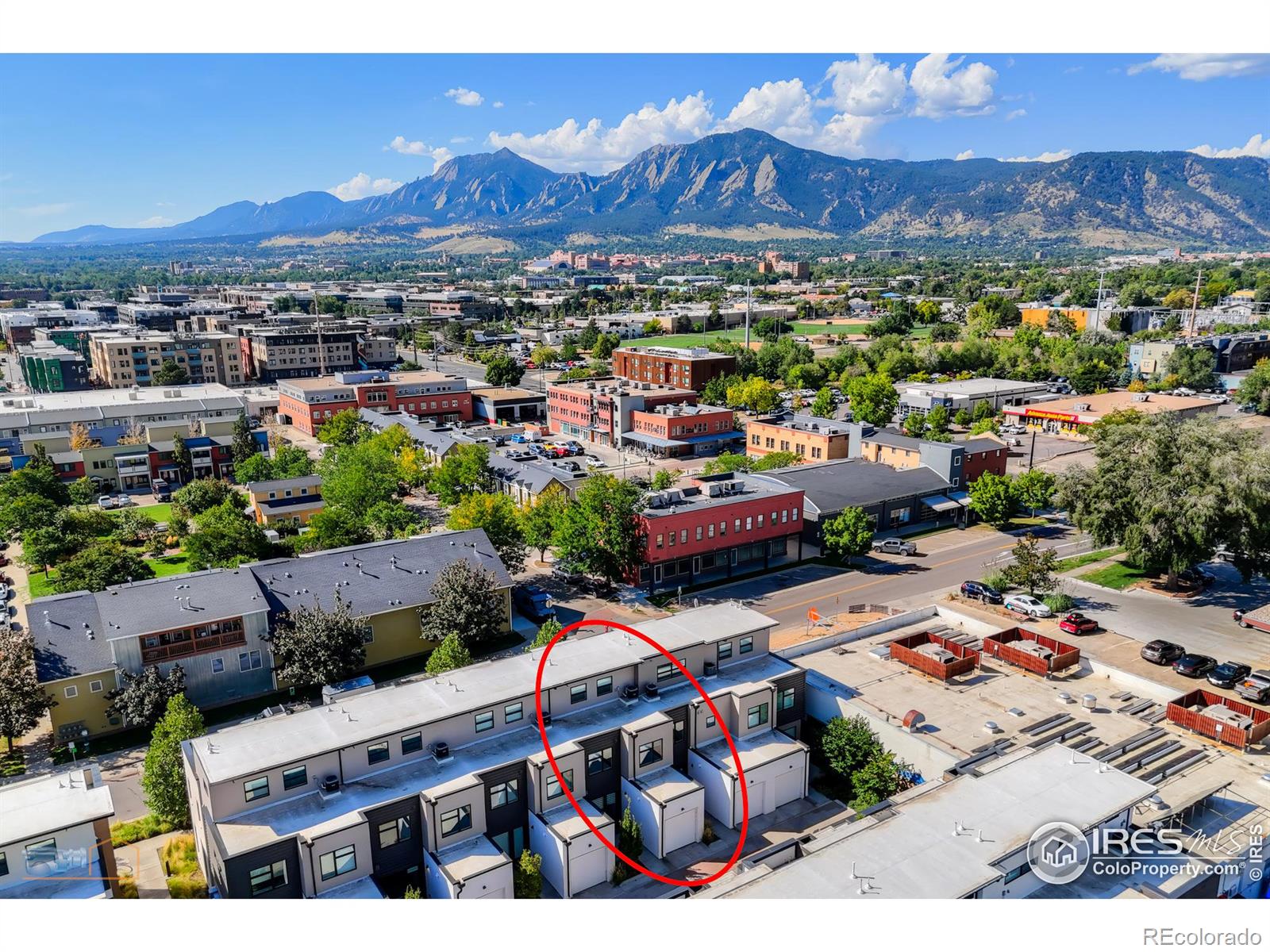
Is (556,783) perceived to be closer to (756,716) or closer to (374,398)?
(756,716)

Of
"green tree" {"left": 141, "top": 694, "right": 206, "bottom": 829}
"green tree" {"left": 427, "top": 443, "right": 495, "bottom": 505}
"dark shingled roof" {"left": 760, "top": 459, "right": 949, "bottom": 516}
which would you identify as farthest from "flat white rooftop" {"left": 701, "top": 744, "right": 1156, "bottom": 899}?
"green tree" {"left": 427, "top": 443, "right": 495, "bottom": 505}

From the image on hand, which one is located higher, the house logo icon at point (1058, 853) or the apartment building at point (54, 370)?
the apartment building at point (54, 370)

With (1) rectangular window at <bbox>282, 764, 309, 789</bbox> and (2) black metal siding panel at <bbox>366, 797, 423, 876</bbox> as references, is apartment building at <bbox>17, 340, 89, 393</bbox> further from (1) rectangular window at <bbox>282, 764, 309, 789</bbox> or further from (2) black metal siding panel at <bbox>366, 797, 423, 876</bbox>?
(2) black metal siding panel at <bbox>366, 797, 423, 876</bbox>

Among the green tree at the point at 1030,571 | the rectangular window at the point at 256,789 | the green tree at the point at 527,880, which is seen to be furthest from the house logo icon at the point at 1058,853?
the green tree at the point at 1030,571

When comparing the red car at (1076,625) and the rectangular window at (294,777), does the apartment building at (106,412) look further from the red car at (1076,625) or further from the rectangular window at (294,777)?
the red car at (1076,625)

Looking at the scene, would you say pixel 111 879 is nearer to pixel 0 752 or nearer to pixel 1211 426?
pixel 0 752
